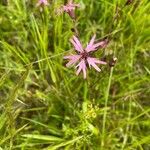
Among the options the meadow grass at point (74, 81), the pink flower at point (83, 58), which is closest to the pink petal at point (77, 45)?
the pink flower at point (83, 58)

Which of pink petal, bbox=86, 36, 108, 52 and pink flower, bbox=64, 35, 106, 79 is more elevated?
pink petal, bbox=86, 36, 108, 52

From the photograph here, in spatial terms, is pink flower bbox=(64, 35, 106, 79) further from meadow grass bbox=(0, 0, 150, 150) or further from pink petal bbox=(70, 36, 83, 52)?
meadow grass bbox=(0, 0, 150, 150)

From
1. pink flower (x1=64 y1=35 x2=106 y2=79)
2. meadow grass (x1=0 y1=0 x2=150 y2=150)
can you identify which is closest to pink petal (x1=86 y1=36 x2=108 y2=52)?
pink flower (x1=64 y1=35 x2=106 y2=79)

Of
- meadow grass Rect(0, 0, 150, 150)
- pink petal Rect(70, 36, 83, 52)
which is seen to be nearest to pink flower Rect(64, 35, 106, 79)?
pink petal Rect(70, 36, 83, 52)

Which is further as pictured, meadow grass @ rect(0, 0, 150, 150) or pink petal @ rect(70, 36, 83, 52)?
meadow grass @ rect(0, 0, 150, 150)

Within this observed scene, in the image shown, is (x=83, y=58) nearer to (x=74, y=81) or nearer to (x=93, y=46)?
(x=93, y=46)

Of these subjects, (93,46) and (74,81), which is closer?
(93,46)

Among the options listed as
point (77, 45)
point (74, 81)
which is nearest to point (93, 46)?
point (77, 45)

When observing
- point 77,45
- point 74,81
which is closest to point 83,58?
point 77,45

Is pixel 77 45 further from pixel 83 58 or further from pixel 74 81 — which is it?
pixel 74 81
